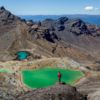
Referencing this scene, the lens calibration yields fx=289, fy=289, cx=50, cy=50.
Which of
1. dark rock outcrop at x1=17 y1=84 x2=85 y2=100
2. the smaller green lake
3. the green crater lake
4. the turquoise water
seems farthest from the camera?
the turquoise water

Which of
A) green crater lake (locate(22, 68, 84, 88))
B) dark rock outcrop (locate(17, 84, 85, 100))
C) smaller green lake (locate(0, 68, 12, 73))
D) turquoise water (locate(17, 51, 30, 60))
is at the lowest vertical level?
turquoise water (locate(17, 51, 30, 60))

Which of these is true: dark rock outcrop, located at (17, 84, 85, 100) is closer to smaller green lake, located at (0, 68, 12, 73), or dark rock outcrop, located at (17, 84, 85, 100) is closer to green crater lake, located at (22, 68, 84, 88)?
green crater lake, located at (22, 68, 84, 88)

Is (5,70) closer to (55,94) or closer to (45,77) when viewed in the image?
(45,77)

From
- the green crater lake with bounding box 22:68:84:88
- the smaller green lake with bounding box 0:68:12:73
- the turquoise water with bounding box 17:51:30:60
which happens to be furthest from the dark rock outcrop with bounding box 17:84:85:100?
the turquoise water with bounding box 17:51:30:60

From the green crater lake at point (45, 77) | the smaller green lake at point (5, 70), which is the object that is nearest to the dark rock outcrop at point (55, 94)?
the green crater lake at point (45, 77)

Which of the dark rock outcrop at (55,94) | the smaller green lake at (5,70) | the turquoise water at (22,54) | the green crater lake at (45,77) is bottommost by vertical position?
the turquoise water at (22,54)

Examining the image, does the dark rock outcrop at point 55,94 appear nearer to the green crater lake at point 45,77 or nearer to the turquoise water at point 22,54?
the green crater lake at point 45,77

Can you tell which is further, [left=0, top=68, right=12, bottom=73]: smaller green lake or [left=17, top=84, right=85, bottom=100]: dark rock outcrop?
[left=0, top=68, right=12, bottom=73]: smaller green lake

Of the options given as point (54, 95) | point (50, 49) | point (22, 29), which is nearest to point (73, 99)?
point (54, 95)

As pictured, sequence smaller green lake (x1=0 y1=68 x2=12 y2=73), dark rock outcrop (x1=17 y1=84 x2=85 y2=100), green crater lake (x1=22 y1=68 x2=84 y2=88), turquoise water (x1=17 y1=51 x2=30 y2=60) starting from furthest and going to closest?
turquoise water (x1=17 y1=51 x2=30 y2=60) < smaller green lake (x1=0 y1=68 x2=12 y2=73) < green crater lake (x1=22 y1=68 x2=84 y2=88) < dark rock outcrop (x1=17 y1=84 x2=85 y2=100)

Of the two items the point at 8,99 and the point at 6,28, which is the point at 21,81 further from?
the point at 6,28
